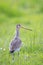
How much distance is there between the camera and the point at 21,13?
22844mm

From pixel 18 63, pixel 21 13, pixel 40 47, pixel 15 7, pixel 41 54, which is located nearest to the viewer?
pixel 18 63

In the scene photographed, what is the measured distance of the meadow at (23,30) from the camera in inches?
380

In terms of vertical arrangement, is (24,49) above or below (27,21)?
above

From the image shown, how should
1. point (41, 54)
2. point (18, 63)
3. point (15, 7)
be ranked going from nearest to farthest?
1. point (18, 63)
2. point (41, 54)
3. point (15, 7)

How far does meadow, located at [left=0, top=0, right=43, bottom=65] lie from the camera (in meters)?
Result: 9.64

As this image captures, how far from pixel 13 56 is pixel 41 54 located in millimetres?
718

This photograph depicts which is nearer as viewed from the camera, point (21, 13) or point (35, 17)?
point (35, 17)

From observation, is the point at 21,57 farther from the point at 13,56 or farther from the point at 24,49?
the point at 24,49

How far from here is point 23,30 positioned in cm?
1587

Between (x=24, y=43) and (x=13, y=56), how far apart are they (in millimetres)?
1603

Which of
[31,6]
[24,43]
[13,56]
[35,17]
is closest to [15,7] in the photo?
[31,6]

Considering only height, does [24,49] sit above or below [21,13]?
above

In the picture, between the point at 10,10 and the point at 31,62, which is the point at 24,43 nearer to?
the point at 31,62

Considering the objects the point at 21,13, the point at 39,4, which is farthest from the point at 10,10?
the point at 39,4
